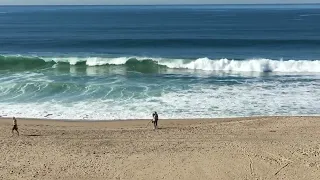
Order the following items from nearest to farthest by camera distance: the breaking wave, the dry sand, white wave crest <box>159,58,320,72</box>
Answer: the dry sand < white wave crest <box>159,58,320,72</box> < the breaking wave

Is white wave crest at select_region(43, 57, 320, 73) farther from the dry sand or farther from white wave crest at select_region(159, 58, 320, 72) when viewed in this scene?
the dry sand

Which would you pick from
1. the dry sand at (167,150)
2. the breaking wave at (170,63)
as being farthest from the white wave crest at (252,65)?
the dry sand at (167,150)

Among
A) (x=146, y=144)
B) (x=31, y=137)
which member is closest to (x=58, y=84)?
(x=31, y=137)

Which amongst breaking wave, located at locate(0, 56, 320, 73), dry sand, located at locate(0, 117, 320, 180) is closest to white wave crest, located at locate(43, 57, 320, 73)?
breaking wave, located at locate(0, 56, 320, 73)

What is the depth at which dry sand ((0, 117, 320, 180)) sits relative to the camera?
13609 millimetres

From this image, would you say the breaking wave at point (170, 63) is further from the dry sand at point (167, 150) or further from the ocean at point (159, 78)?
the dry sand at point (167, 150)

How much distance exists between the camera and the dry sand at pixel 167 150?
44.7 feet

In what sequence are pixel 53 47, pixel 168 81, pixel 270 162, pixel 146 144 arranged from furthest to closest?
pixel 53 47 < pixel 168 81 < pixel 146 144 < pixel 270 162

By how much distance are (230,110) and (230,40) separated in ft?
106

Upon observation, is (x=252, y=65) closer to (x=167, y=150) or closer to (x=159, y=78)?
(x=159, y=78)

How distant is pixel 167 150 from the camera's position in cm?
1533

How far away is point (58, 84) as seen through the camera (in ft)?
91.5

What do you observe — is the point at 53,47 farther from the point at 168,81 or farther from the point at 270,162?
the point at 270,162

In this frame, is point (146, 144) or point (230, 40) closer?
point (146, 144)
